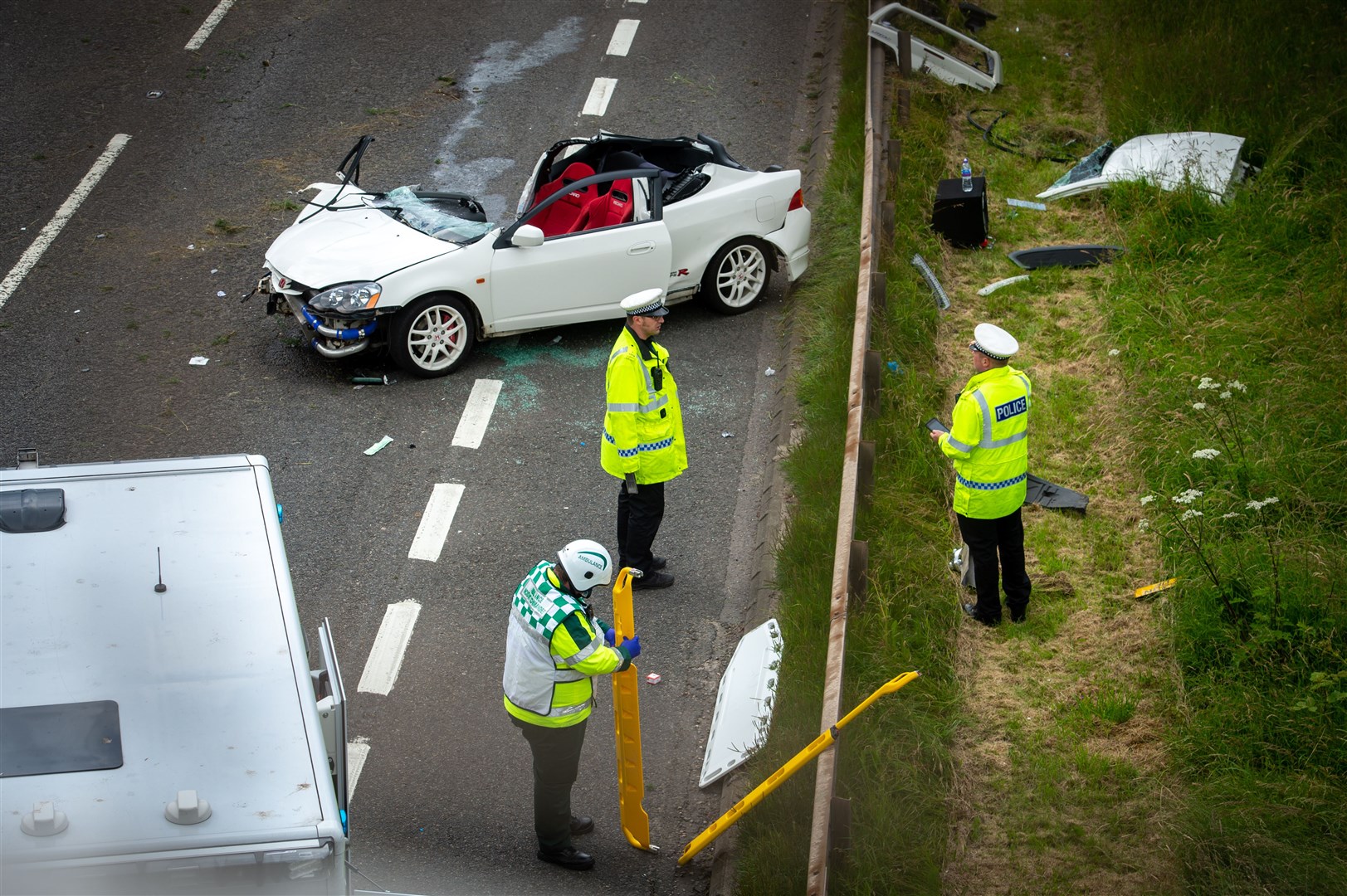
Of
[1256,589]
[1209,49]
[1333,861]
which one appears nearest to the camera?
[1333,861]

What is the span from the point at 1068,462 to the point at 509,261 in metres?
4.60

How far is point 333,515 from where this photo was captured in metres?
8.70

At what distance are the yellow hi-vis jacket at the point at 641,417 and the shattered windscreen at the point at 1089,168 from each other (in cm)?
675

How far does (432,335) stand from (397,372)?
0.52 meters

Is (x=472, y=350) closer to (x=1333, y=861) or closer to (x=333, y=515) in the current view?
(x=333, y=515)

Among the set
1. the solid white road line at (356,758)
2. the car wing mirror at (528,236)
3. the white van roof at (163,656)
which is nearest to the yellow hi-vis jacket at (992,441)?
the solid white road line at (356,758)

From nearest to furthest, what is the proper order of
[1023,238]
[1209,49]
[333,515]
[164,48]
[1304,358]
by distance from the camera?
[333,515]
[1304,358]
[1023,238]
[1209,49]
[164,48]

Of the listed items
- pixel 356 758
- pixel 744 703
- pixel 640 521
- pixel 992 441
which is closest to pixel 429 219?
pixel 640 521

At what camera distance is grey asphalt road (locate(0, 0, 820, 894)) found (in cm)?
698

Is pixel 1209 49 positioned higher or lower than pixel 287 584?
lower

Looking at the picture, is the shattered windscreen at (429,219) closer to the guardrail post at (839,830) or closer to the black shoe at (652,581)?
the black shoe at (652,581)

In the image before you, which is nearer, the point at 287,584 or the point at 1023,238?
the point at 287,584

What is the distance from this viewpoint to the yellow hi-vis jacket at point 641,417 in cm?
772

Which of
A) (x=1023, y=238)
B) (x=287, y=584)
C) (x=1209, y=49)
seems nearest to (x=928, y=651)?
(x=287, y=584)
